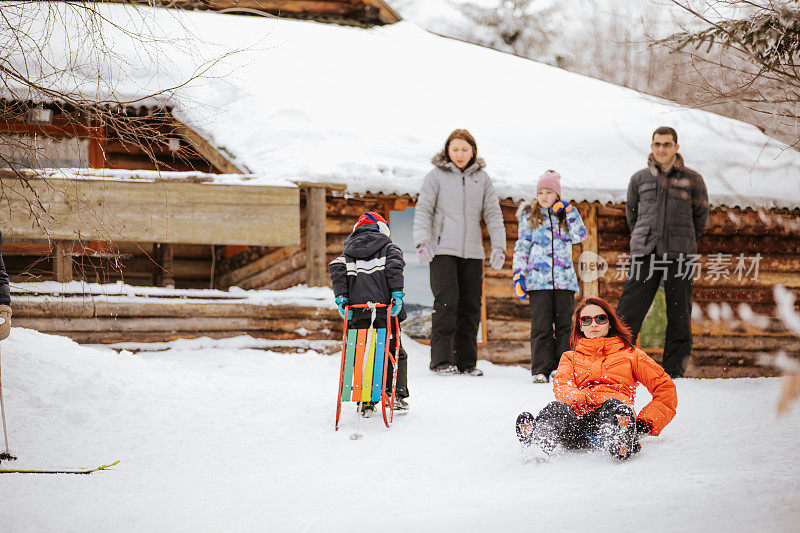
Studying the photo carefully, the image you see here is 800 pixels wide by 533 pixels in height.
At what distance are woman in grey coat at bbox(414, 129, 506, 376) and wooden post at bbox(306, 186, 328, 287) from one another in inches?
69.3

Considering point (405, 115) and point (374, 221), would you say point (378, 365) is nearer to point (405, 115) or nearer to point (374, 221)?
point (374, 221)

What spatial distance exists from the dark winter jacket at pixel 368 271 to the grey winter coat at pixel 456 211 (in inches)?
66.4

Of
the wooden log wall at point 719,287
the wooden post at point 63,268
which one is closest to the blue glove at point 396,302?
the wooden post at point 63,268

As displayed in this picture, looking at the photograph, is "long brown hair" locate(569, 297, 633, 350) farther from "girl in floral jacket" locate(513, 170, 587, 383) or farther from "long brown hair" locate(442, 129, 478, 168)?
"long brown hair" locate(442, 129, 478, 168)

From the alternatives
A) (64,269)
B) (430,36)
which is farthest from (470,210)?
(430,36)

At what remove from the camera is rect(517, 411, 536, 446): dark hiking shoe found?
12.8 feet

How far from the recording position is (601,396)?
4035 mm

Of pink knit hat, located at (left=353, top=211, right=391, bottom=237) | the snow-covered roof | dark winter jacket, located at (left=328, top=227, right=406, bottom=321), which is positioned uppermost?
the snow-covered roof

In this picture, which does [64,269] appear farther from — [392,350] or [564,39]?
[564,39]

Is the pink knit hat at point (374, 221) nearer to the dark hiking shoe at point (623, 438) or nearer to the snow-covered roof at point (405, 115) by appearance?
the dark hiking shoe at point (623, 438)

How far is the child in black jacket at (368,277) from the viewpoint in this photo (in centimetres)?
516

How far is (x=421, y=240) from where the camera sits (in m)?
6.82

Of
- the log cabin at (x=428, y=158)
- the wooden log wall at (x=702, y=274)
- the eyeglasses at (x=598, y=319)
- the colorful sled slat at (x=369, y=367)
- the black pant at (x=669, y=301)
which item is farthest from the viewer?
the wooden log wall at (x=702, y=274)

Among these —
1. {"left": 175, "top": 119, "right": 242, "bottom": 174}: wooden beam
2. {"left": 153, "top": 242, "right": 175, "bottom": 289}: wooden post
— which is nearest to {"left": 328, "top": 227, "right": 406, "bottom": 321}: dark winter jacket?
{"left": 175, "top": 119, "right": 242, "bottom": 174}: wooden beam
